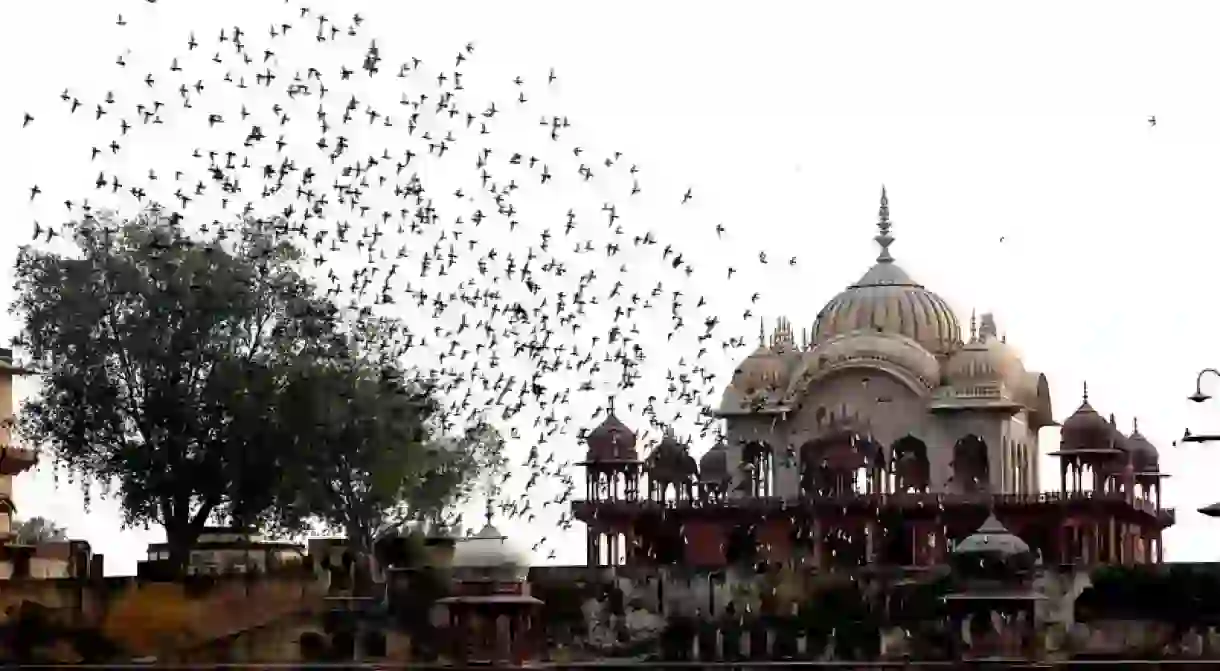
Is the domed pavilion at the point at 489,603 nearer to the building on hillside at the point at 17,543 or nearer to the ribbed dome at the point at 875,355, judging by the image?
the building on hillside at the point at 17,543

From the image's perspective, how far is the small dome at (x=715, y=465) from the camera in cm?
4441

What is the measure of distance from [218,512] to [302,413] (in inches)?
97.2

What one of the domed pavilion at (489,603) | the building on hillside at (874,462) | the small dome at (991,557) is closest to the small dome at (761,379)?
the building on hillside at (874,462)

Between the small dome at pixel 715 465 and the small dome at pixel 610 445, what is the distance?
1228 mm

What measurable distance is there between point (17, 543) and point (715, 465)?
35.2ft

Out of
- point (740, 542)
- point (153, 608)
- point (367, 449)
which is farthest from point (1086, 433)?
point (153, 608)

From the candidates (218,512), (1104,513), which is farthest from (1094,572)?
(218,512)

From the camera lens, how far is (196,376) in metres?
39.4

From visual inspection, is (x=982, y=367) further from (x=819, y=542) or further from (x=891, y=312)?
(x=819, y=542)

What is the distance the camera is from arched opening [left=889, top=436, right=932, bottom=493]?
144 feet

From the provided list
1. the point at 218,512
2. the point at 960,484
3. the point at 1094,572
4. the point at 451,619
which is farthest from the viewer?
the point at 960,484

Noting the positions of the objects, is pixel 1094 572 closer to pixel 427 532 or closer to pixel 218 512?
pixel 427 532

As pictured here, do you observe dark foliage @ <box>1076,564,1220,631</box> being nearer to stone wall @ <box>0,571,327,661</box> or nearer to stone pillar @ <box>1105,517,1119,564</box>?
stone pillar @ <box>1105,517,1119,564</box>

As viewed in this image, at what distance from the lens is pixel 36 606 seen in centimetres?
3481
